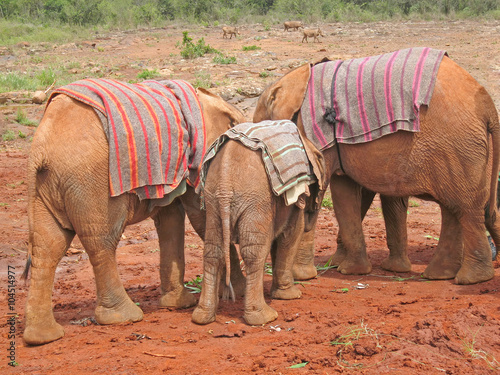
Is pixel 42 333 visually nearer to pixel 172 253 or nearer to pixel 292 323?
pixel 172 253

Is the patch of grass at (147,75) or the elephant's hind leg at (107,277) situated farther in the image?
the patch of grass at (147,75)

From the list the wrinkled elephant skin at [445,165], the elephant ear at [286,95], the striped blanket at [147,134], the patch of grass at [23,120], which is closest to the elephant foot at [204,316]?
the striped blanket at [147,134]

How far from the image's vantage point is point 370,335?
4691mm

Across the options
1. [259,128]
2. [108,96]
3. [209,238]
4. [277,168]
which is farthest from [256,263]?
[108,96]

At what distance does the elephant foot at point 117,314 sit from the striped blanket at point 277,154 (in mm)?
1295

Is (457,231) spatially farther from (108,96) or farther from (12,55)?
(12,55)

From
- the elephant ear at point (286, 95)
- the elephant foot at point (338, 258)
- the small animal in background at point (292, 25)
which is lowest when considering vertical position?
the elephant foot at point (338, 258)

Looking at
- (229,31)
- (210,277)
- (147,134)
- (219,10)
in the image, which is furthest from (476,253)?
(219,10)

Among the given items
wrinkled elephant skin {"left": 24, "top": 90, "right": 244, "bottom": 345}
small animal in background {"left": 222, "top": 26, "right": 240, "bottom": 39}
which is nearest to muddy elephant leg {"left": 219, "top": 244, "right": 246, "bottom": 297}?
wrinkled elephant skin {"left": 24, "top": 90, "right": 244, "bottom": 345}

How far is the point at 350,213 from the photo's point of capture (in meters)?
7.00

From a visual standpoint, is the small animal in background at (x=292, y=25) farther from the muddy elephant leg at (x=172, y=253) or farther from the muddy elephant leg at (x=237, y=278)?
the muddy elephant leg at (x=172, y=253)

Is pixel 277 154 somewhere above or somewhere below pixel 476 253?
above

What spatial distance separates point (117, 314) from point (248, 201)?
1.56 meters

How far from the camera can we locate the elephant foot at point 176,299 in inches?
236
